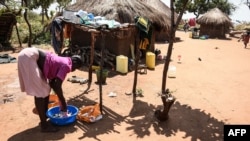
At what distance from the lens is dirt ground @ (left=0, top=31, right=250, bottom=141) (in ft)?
18.0

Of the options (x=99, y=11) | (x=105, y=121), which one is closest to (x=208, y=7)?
(x=99, y=11)

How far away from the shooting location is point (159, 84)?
898cm

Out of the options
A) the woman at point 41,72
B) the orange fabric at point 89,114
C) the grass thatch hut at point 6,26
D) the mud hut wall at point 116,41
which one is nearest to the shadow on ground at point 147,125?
the orange fabric at point 89,114

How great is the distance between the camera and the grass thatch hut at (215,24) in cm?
2389

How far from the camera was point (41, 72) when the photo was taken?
16.7 feet

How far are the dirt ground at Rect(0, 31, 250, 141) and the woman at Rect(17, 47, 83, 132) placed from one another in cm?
84

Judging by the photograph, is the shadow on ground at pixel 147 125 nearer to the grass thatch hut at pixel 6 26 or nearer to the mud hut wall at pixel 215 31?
the grass thatch hut at pixel 6 26

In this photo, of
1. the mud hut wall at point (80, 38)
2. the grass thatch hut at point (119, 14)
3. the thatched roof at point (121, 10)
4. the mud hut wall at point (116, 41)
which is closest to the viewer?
the mud hut wall at point (116, 41)

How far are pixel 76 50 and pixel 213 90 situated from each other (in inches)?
228

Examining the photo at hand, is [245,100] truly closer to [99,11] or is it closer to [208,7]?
[99,11]

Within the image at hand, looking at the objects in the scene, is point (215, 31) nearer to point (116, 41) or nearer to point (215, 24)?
point (215, 24)

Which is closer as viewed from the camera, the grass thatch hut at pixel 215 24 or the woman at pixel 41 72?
the woman at pixel 41 72

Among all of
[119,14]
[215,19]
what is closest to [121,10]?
[119,14]

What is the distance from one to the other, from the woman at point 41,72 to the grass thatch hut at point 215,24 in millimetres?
21097
